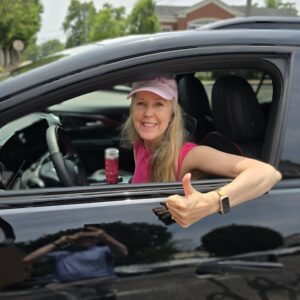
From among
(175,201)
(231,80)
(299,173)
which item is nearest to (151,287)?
(175,201)

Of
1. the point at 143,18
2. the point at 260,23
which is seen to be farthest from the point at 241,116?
the point at 143,18

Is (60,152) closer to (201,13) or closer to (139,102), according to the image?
(139,102)

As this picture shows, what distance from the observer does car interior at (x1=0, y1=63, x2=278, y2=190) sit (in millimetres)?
1938

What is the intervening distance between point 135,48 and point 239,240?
70 centimetres

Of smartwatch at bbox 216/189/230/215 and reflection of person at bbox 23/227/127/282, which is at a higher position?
smartwatch at bbox 216/189/230/215

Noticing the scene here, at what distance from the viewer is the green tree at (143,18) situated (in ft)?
146

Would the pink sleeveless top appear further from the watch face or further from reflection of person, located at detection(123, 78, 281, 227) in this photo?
the watch face

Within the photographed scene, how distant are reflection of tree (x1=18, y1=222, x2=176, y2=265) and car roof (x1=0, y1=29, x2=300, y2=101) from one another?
0.48 meters

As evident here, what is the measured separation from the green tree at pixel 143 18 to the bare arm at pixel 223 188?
144ft

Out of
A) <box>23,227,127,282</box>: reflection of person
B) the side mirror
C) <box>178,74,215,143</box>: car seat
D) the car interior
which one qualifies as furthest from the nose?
<box>178,74,215,143</box>: car seat

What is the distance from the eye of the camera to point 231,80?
2.01 m

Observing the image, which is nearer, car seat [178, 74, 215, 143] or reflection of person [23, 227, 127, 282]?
reflection of person [23, 227, 127, 282]

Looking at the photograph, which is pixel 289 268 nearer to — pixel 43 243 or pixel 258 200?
pixel 258 200

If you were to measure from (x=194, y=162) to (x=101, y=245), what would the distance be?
0.50 metres
